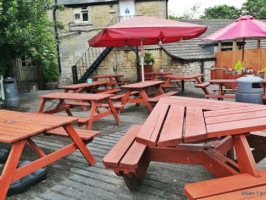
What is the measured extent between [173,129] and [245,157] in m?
0.53

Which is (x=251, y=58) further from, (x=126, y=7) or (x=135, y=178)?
(x=135, y=178)

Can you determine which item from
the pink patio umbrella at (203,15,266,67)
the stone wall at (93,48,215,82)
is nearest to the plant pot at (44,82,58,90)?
the stone wall at (93,48,215,82)

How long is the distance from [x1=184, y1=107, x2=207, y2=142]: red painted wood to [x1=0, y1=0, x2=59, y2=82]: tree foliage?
5.56 meters

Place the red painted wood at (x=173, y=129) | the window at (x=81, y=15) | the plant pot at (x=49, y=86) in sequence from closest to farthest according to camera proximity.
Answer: the red painted wood at (x=173, y=129) → the plant pot at (x=49, y=86) → the window at (x=81, y=15)

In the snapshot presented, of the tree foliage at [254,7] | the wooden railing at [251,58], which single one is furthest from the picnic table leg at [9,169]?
the tree foliage at [254,7]

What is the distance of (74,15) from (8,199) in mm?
12808

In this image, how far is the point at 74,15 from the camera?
13.0 meters

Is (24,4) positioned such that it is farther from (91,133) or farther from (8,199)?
(8,199)

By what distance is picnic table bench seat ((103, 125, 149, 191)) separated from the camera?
1639mm

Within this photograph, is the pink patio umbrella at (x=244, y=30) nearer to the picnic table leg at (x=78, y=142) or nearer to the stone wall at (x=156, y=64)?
the picnic table leg at (x=78, y=142)

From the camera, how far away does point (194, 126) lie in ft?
5.05

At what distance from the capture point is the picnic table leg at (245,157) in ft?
4.64

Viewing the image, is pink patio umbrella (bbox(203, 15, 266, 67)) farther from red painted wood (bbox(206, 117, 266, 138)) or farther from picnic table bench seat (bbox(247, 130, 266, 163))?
red painted wood (bbox(206, 117, 266, 138))

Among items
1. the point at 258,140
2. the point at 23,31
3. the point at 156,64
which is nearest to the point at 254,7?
the point at 156,64
